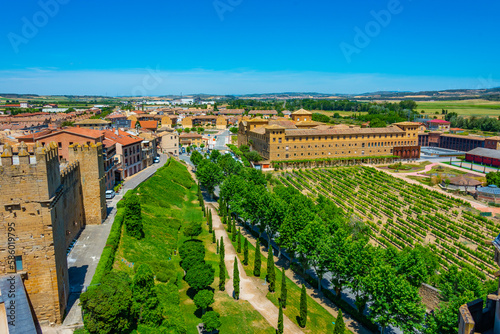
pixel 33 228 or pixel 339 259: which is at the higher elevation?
pixel 33 228

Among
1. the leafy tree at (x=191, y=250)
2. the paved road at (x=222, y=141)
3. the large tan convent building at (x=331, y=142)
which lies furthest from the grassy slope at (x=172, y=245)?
the paved road at (x=222, y=141)

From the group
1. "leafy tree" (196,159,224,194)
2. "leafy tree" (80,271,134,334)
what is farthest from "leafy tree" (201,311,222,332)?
"leafy tree" (196,159,224,194)

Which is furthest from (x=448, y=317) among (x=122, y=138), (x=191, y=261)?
(x=122, y=138)

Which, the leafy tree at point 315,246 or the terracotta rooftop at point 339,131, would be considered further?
the terracotta rooftop at point 339,131

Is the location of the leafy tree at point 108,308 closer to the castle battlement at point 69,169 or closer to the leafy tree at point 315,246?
the castle battlement at point 69,169

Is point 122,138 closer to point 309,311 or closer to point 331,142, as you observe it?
point 309,311
